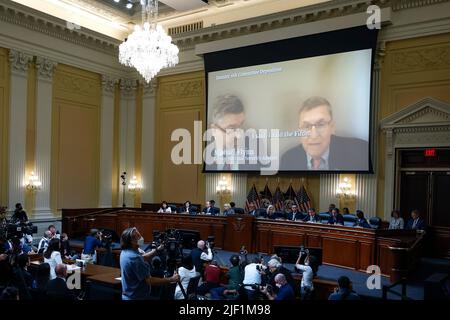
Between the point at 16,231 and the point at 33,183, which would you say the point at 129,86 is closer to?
the point at 33,183

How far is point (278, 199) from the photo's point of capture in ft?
45.4

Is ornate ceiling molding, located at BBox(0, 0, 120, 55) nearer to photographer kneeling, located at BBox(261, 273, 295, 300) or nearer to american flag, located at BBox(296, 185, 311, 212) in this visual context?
american flag, located at BBox(296, 185, 311, 212)

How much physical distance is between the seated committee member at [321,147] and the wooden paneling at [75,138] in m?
7.51

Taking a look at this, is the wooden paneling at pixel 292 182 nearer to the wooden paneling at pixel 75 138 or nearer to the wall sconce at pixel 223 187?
the wall sconce at pixel 223 187

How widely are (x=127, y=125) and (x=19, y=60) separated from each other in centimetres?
506

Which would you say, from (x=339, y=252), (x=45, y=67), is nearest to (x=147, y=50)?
(x=45, y=67)

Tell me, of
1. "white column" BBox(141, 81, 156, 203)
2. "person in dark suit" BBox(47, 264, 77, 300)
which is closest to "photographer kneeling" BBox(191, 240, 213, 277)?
"person in dark suit" BBox(47, 264, 77, 300)

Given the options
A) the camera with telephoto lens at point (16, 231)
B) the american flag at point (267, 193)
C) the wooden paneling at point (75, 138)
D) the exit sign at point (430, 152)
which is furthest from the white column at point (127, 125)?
the exit sign at point (430, 152)

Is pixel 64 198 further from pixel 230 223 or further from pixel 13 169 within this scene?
pixel 230 223

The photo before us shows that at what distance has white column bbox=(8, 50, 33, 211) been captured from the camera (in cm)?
1355

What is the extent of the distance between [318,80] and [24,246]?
9.34 metres

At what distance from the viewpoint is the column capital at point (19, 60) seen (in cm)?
1356

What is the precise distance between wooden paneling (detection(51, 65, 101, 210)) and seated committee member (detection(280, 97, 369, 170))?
7513 mm
